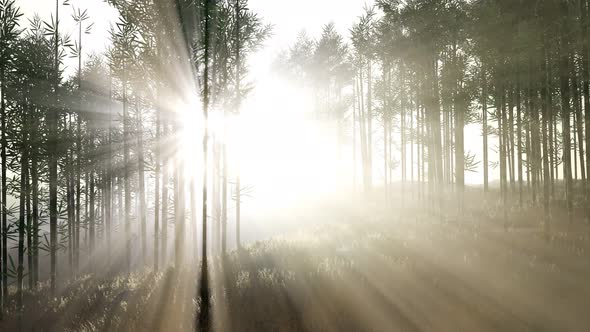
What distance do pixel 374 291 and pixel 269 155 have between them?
17.0m

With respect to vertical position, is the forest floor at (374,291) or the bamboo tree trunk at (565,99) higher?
the bamboo tree trunk at (565,99)

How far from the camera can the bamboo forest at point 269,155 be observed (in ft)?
21.1

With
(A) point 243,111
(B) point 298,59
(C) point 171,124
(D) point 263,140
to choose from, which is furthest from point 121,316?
(B) point 298,59

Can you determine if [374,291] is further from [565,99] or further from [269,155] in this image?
[269,155]

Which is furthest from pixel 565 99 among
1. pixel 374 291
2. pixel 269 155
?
pixel 269 155

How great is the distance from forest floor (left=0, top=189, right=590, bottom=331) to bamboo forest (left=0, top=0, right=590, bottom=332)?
0.05 metres

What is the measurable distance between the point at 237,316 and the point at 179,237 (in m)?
4.51

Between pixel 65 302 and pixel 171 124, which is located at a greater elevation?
pixel 171 124

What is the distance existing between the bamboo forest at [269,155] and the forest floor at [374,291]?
0.05m

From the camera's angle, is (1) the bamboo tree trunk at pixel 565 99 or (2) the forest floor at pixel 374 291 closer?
(2) the forest floor at pixel 374 291

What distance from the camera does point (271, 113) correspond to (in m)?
22.5

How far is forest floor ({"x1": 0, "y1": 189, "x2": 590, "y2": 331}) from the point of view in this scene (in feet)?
18.9

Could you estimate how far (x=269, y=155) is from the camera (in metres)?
22.6

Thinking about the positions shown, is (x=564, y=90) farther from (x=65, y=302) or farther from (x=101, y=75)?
(x=101, y=75)
